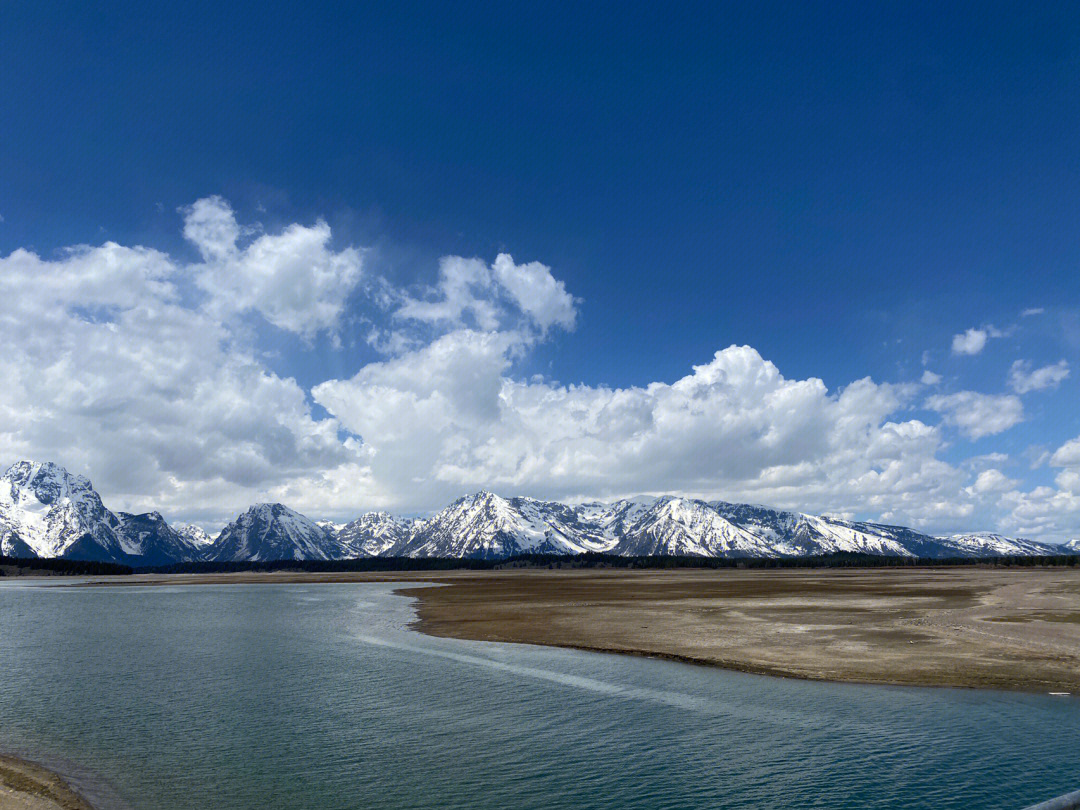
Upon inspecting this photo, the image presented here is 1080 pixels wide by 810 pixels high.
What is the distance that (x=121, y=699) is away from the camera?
3581 centimetres

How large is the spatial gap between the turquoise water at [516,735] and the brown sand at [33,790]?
869mm

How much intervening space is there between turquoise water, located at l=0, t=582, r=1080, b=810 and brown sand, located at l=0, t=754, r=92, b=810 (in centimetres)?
87

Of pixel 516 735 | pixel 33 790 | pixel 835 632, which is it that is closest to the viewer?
pixel 33 790

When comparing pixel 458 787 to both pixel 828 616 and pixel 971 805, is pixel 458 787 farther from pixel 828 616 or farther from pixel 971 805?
pixel 828 616

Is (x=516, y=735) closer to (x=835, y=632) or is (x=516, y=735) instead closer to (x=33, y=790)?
(x=33, y=790)

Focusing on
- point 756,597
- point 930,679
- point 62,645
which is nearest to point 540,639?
point 930,679

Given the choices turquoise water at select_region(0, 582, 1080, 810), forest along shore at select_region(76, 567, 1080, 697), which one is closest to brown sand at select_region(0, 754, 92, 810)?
turquoise water at select_region(0, 582, 1080, 810)

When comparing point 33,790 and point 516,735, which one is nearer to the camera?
point 33,790

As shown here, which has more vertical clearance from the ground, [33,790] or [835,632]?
[33,790]

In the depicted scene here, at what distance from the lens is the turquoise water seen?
22.5 metres

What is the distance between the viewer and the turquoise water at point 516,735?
73.9 ft

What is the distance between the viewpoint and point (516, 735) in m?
29.0

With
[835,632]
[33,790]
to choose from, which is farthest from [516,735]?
[835,632]

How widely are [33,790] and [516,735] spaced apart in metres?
17.0
